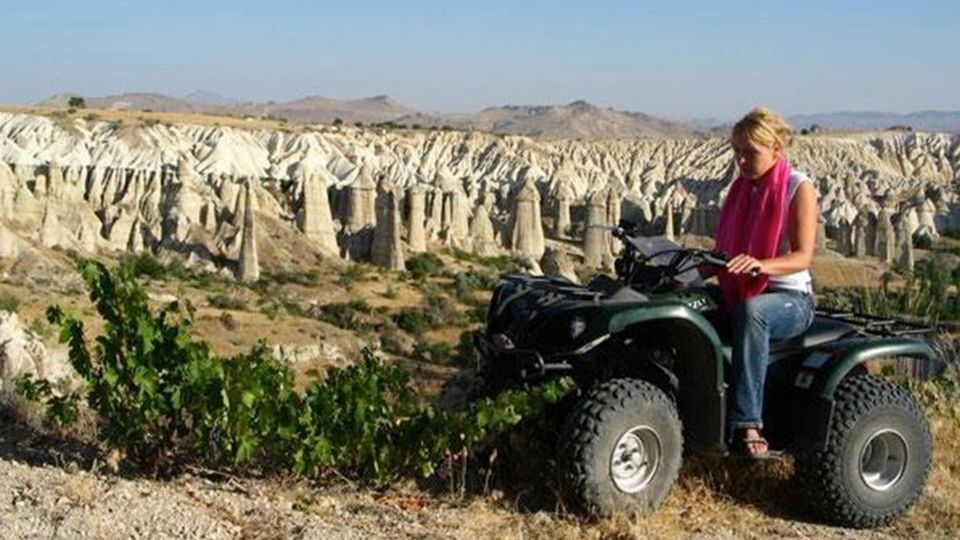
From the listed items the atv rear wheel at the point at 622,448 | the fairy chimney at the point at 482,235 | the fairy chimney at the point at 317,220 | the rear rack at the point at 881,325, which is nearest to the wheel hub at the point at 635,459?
the atv rear wheel at the point at 622,448

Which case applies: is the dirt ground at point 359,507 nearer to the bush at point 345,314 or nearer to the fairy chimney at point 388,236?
the bush at point 345,314

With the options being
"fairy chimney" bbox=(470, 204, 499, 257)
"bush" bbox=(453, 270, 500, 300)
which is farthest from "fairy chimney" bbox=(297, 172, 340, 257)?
"fairy chimney" bbox=(470, 204, 499, 257)

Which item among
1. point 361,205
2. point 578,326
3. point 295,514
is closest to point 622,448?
point 578,326

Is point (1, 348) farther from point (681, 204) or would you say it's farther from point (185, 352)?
point (681, 204)

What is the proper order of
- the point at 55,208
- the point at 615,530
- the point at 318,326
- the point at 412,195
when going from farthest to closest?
the point at 412,195, the point at 55,208, the point at 318,326, the point at 615,530

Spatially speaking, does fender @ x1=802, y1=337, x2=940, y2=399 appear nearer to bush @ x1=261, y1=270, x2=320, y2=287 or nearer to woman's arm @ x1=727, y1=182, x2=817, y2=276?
woman's arm @ x1=727, y1=182, x2=817, y2=276

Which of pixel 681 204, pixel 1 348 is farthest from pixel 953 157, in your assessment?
pixel 1 348

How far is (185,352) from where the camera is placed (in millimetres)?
5648

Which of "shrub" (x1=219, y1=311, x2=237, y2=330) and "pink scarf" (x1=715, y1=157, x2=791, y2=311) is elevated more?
"pink scarf" (x1=715, y1=157, x2=791, y2=311)

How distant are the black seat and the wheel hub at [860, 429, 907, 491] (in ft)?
1.67

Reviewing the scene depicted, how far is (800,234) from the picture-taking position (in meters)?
5.39

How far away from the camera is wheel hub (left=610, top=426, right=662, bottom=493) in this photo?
5172 millimetres

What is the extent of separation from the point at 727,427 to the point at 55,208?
4395 cm

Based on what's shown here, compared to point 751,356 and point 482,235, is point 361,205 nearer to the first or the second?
point 482,235
